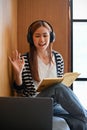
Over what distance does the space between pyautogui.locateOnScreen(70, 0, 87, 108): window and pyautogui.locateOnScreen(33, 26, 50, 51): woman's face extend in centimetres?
49

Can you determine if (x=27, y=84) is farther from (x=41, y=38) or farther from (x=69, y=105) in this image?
(x=69, y=105)

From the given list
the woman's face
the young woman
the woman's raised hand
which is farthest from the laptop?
the woman's face

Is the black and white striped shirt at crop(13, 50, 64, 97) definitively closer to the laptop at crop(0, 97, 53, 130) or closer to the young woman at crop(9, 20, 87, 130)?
the young woman at crop(9, 20, 87, 130)

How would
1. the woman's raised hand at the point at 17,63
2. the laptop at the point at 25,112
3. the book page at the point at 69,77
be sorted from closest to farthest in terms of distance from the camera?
the laptop at the point at 25,112 → the book page at the point at 69,77 → the woman's raised hand at the point at 17,63

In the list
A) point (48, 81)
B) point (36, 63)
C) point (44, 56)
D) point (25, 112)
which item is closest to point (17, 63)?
point (36, 63)

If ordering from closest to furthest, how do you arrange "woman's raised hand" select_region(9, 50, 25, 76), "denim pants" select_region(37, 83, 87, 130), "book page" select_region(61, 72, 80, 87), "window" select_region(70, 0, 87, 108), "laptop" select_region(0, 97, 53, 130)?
"laptop" select_region(0, 97, 53, 130)
"denim pants" select_region(37, 83, 87, 130)
"book page" select_region(61, 72, 80, 87)
"woman's raised hand" select_region(9, 50, 25, 76)
"window" select_region(70, 0, 87, 108)

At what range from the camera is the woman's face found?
2340 mm

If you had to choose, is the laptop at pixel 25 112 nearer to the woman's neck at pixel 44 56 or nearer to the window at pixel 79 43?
the woman's neck at pixel 44 56

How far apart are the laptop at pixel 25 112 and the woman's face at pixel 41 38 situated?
0.86 m

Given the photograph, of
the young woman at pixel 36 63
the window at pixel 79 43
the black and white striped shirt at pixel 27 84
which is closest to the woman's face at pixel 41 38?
the young woman at pixel 36 63

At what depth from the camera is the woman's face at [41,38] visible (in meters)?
2.34

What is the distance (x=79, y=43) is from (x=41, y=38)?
62 centimetres

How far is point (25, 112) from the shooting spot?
1576 mm

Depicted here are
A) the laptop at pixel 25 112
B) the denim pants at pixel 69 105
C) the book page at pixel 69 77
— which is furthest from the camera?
the book page at pixel 69 77
